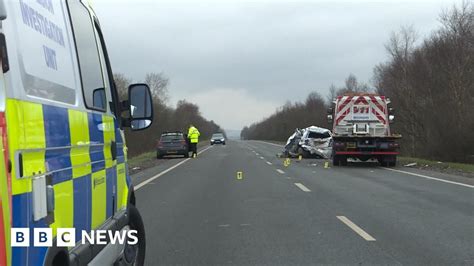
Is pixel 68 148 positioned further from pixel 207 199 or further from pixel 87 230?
pixel 207 199

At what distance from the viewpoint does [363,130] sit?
2455 cm

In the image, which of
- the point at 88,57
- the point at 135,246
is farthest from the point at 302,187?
the point at 88,57

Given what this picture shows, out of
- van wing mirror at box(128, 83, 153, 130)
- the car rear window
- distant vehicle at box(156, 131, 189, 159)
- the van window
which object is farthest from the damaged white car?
the van window

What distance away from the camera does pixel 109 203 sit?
4.36 m

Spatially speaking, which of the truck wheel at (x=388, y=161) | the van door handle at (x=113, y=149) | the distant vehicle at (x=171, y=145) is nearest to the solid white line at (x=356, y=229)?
the van door handle at (x=113, y=149)

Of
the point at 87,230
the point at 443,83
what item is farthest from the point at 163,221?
the point at 443,83

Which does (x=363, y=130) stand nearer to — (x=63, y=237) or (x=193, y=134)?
(x=193, y=134)

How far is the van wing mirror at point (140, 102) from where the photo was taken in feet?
16.7

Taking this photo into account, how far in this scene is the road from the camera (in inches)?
262

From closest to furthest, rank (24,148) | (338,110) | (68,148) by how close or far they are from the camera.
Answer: (24,148) → (68,148) → (338,110)

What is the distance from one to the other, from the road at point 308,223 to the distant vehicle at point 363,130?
8.41 meters

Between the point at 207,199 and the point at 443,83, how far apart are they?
42.2 metres

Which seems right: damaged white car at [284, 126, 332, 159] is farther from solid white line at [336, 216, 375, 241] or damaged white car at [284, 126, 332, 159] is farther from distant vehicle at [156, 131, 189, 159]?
solid white line at [336, 216, 375, 241]

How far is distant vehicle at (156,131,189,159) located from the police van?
28.1m
